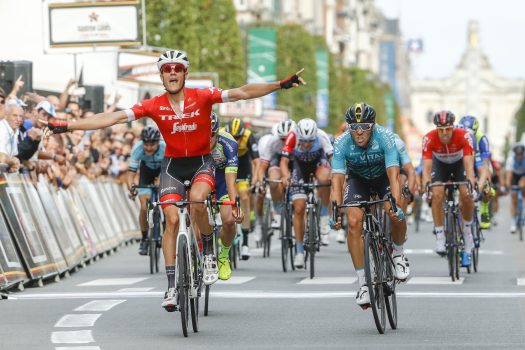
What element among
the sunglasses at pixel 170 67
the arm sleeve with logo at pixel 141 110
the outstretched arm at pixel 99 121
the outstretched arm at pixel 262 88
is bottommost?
the outstretched arm at pixel 99 121

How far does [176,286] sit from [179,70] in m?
1.75

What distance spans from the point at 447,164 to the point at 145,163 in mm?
3918

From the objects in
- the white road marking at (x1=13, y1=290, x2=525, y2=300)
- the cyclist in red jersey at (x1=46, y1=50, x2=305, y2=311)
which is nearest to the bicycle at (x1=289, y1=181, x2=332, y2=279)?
the white road marking at (x1=13, y1=290, x2=525, y2=300)

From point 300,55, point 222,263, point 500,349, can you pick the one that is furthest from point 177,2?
point 500,349

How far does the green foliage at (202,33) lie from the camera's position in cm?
5250

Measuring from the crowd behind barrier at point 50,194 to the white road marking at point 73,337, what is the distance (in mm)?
1465

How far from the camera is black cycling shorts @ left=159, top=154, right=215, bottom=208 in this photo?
12.4m

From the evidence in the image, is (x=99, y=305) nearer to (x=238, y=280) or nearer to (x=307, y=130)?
(x=238, y=280)

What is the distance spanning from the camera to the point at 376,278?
39.7ft

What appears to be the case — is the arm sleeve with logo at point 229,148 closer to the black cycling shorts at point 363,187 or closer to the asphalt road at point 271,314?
the asphalt road at point 271,314

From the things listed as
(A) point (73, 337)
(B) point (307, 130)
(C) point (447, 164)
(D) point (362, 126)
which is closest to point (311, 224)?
(B) point (307, 130)

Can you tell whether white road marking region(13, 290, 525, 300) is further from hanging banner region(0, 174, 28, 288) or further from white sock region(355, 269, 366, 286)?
white sock region(355, 269, 366, 286)

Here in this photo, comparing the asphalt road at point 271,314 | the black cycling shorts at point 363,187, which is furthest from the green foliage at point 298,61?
the black cycling shorts at point 363,187

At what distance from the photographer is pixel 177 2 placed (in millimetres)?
52719
